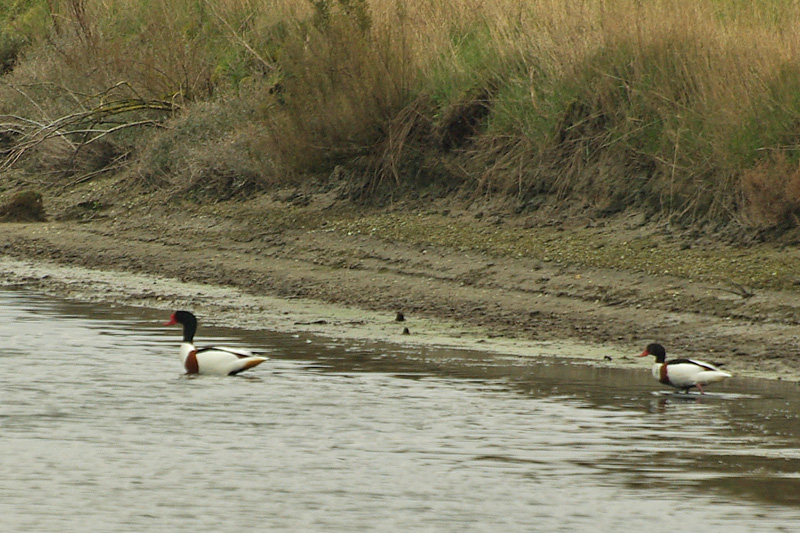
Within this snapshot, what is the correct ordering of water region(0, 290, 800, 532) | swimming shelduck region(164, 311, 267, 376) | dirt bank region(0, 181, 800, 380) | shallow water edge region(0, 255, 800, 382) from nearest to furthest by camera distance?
water region(0, 290, 800, 532) < swimming shelduck region(164, 311, 267, 376) < shallow water edge region(0, 255, 800, 382) < dirt bank region(0, 181, 800, 380)

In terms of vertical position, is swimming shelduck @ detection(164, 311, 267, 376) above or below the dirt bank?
below

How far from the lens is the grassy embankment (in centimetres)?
1495

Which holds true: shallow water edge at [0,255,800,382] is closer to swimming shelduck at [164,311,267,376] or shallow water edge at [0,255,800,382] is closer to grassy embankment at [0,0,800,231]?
swimming shelduck at [164,311,267,376]

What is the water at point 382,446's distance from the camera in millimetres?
7203

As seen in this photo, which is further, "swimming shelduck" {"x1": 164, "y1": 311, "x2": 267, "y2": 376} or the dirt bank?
the dirt bank

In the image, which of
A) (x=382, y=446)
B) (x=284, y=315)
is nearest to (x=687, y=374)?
(x=382, y=446)

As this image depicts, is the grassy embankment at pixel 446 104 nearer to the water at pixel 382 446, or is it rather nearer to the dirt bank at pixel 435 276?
the dirt bank at pixel 435 276

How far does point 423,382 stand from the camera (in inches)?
421

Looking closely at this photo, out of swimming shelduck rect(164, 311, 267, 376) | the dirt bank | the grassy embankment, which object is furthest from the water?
the grassy embankment

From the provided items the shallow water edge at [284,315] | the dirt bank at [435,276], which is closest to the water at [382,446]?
the shallow water edge at [284,315]

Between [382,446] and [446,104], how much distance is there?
988 cm

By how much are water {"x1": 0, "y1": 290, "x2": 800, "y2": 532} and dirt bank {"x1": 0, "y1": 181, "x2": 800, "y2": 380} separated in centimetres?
102

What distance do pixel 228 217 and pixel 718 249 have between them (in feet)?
22.4

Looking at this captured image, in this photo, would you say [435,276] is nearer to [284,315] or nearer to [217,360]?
[284,315]
